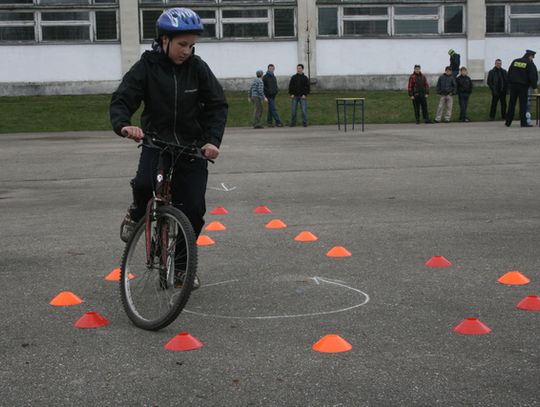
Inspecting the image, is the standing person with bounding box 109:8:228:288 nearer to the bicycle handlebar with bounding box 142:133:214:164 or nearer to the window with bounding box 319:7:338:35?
the bicycle handlebar with bounding box 142:133:214:164

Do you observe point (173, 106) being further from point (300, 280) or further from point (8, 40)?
point (8, 40)

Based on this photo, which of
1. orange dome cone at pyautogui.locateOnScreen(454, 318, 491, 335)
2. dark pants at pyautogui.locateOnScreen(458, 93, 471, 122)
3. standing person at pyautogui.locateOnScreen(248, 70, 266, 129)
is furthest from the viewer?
dark pants at pyautogui.locateOnScreen(458, 93, 471, 122)

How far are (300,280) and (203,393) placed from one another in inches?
104

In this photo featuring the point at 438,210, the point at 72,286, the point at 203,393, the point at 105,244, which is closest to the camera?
the point at 203,393

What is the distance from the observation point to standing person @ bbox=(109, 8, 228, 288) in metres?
5.99

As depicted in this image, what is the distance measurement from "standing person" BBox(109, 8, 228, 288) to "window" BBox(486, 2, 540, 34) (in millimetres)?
40302

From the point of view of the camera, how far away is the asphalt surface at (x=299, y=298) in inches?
180

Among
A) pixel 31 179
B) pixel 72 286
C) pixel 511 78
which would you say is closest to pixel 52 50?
pixel 511 78

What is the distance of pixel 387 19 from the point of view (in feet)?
145

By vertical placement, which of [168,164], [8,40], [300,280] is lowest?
[300,280]

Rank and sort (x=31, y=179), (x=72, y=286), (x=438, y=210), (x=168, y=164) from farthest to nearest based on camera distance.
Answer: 1. (x=31, y=179)
2. (x=438, y=210)
3. (x=72, y=286)
4. (x=168, y=164)

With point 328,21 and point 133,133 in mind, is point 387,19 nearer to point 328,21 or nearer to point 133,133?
point 328,21

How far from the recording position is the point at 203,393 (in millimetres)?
4465

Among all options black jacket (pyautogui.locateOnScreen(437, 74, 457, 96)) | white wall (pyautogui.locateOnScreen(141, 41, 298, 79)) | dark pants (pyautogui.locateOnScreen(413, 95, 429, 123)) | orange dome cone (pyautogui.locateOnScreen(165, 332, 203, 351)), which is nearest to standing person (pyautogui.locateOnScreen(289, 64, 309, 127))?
dark pants (pyautogui.locateOnScreen(413, 95, 429, 123))
